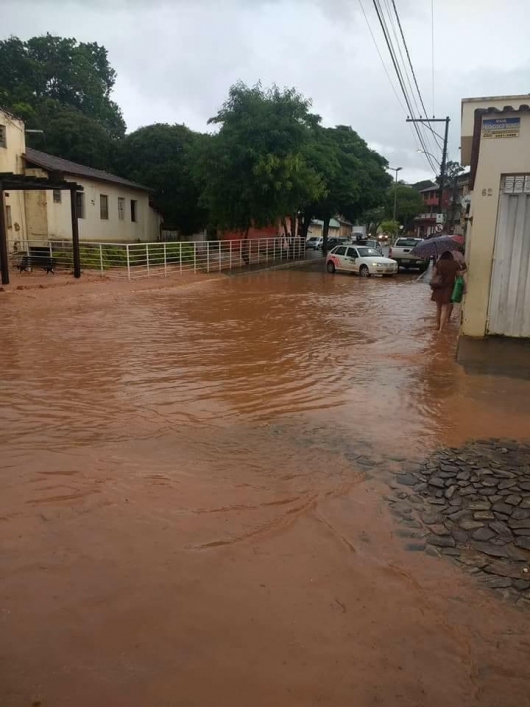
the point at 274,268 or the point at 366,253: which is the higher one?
the point at 366,253

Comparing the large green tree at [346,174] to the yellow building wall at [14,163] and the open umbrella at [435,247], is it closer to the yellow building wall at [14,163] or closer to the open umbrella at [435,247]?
the yellow building wall at [14,163]

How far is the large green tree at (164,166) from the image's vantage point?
116 ft

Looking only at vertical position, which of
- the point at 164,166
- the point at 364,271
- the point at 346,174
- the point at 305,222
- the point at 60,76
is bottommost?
the point at 364,271

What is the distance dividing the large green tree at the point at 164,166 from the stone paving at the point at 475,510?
108 ft

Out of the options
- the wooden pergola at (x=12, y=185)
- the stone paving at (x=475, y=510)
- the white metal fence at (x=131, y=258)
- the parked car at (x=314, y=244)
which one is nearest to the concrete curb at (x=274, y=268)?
the white metal fence at (x=131, y=258)

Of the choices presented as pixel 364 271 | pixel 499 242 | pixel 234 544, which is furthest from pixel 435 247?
pixel 364 271

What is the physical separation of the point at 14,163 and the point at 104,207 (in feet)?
20.9

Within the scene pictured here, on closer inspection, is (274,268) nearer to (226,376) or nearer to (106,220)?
(106,220)

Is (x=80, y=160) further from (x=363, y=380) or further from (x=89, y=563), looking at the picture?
(x=89, y=563)

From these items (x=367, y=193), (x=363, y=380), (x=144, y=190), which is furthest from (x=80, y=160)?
(x=363, y=380)

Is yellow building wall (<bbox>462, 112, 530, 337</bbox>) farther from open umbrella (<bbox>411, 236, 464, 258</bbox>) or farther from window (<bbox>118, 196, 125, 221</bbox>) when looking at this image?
window (<bbox>118, 196, 125, 221</bbox>)

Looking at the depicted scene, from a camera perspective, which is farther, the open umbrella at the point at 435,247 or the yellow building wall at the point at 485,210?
the open umbrella at the point at 435,247

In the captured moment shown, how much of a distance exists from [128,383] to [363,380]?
3.18m

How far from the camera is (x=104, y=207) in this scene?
3133 cm
